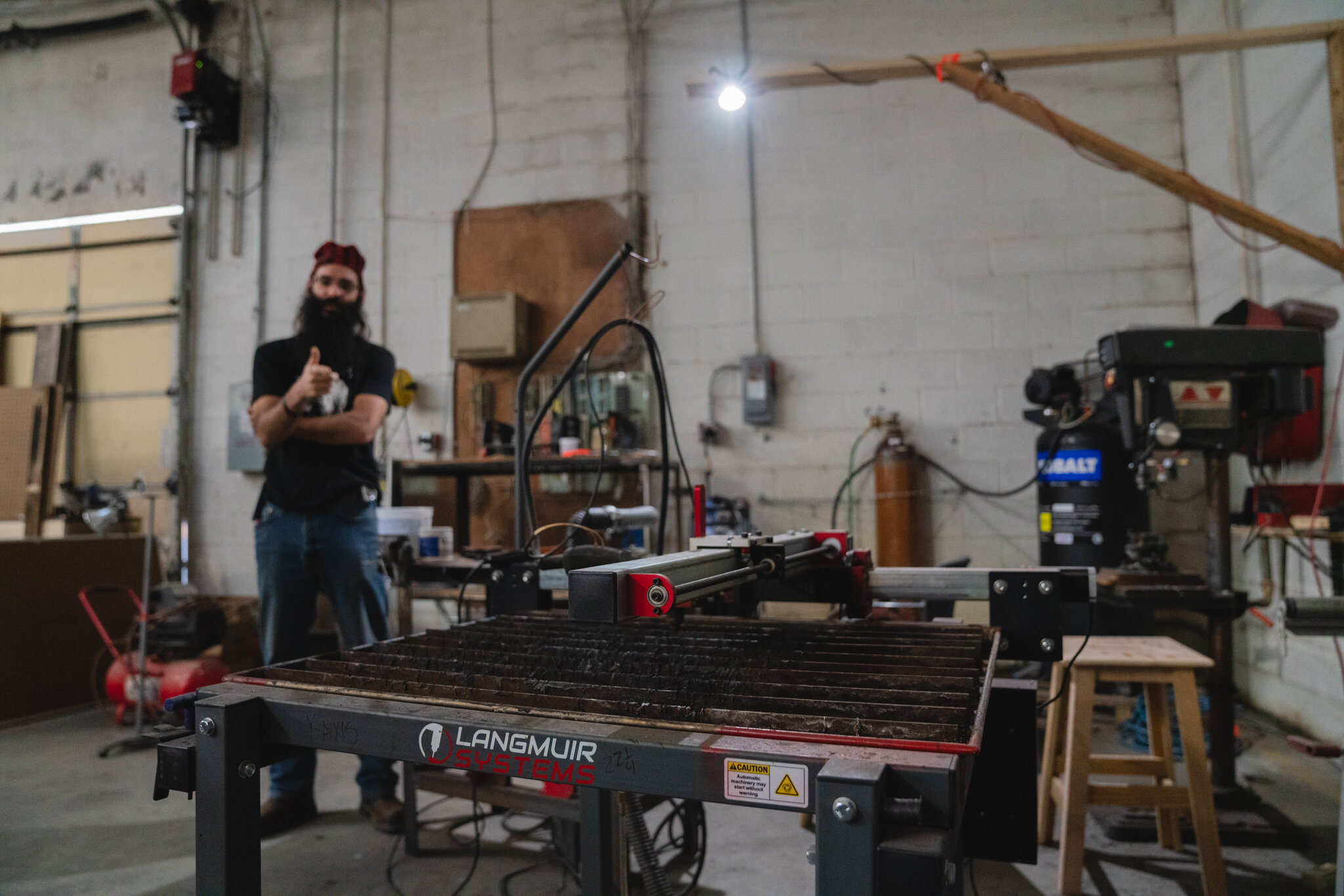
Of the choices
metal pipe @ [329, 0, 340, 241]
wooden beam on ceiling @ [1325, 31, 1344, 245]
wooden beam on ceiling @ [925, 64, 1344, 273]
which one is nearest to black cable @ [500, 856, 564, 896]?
wooden beam on ceiling @ [925, 64, 1344, 273]

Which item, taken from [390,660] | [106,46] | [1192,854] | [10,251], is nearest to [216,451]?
[10,251]

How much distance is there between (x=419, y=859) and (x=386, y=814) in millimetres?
218

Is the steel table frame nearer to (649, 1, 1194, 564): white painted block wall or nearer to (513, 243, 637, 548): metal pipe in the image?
(513, 243, 637, 548): metal pipe

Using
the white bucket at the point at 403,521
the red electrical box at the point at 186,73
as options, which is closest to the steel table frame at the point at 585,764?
the white bucket at the point at 403,521

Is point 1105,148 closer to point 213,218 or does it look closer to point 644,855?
point 644,855

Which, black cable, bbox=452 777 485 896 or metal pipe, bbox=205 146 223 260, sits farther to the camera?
metal pipe, bbox=205 146 223 260

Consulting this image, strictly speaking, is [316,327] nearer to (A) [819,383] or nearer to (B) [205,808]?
(B) [205,808]

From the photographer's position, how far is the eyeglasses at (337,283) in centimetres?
211

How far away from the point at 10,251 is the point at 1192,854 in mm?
5932

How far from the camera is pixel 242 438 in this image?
13.4ft

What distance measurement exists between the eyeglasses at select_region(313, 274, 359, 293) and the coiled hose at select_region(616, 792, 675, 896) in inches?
59.6

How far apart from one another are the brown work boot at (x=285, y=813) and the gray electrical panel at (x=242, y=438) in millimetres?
2388

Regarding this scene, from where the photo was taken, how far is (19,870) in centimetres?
182

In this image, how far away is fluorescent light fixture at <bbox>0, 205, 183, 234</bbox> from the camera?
14.1ft
